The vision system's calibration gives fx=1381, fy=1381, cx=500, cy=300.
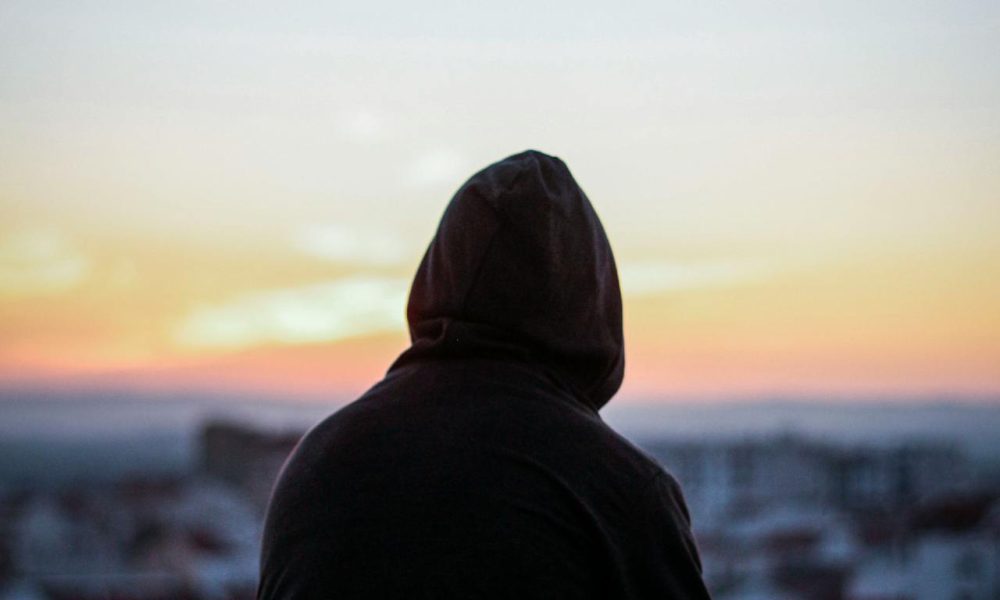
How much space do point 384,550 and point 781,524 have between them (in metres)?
24.4

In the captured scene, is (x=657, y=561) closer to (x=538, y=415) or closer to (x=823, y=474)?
(x=538, y=415)

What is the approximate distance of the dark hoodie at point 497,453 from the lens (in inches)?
46.9

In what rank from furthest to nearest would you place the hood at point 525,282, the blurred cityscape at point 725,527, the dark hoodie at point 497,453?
the blurred cityscape at point 725,527 → the hood at point 525,282 → the dark hoodie at point 497,453

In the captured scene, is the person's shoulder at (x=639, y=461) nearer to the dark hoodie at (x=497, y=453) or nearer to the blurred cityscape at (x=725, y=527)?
the dark hoodie at (x=497, y=453)

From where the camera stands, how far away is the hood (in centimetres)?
133

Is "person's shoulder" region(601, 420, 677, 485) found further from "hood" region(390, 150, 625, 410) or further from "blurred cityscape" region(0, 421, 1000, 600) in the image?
"blurred cityscape" region(0, 421, 1000, 600)

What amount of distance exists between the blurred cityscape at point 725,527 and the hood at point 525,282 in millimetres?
14627

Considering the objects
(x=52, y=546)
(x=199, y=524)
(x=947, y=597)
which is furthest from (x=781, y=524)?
(x=52, y=546)

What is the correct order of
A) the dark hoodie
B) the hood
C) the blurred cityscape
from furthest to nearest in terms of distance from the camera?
the blurred cityscape < the hood < the dark hoodie

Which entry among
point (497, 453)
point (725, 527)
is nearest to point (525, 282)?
point (497, 453)

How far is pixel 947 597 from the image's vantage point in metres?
20.7

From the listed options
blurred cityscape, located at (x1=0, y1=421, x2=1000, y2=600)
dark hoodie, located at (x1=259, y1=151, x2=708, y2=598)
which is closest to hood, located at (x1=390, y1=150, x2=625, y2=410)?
dark hoodie, located at (x1=259, y1=151, x2=708, y2=598)

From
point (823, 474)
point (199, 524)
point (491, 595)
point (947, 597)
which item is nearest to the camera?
point (491, 595)

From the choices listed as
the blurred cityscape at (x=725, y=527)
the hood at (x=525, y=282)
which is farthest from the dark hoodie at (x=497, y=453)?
the blurred cityscape at (x=725, y=527)
